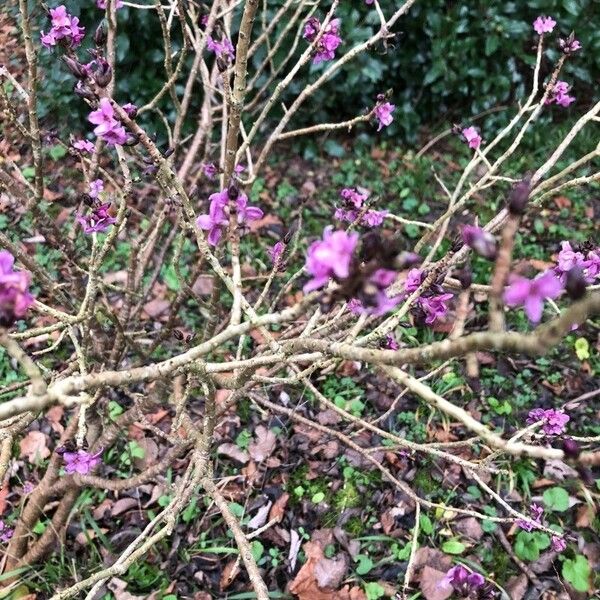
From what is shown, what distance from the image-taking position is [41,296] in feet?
11.4

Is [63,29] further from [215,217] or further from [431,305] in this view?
[431,305]

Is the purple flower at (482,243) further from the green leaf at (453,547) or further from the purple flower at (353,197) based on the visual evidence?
the green leaf at (453,547)

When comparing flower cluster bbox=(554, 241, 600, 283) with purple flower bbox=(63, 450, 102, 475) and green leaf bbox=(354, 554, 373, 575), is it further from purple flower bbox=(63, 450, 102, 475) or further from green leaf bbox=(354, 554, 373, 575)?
green leaf bbox=(354, 554, 373, 575)

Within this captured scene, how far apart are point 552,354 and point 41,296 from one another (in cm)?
276

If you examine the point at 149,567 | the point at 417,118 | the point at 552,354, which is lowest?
the point at 149,567

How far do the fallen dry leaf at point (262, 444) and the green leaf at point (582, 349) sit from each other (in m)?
1.64

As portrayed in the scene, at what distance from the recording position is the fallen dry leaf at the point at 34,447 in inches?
110

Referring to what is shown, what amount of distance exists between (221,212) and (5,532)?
74.4 inches

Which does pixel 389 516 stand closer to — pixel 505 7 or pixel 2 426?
pixel 2 426

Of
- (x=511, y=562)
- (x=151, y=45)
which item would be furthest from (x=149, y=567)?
(x=151, y=45)

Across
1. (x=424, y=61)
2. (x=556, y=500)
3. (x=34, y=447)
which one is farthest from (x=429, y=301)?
(x=424, y=61)

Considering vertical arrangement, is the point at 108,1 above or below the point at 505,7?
above

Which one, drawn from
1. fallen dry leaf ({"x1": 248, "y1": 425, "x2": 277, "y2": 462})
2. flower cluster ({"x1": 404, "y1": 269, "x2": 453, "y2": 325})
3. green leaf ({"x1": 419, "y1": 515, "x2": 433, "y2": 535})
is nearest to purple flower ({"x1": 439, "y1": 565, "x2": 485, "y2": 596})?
flower cluster ({"x1": 404, "y1": 269, "x2": 453, "y2": 325})

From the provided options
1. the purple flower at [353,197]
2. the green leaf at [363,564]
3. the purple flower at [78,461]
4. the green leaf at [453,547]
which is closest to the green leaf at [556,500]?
the green leaf at [453,547]
